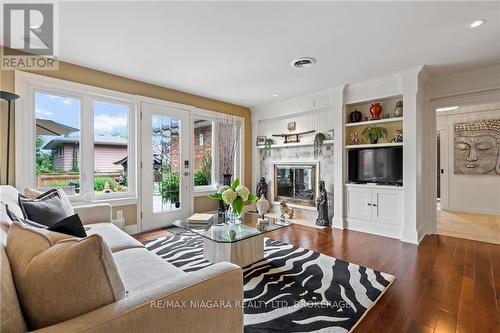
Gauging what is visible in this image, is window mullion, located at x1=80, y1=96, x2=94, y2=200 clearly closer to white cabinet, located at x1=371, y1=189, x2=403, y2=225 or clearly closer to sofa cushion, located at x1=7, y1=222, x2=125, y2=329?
sofa cushion, located at x1=7, y1=222, x2=125, y2=329

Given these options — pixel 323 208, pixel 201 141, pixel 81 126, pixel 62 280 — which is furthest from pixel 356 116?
pixel 62 280

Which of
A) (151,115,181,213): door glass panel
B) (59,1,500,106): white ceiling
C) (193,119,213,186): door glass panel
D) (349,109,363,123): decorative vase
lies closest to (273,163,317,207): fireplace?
(349,109,363,123): decorative vase

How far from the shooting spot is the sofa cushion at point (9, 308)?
2.14 ft

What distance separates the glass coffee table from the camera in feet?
7.81

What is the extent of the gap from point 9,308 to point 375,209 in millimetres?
4056

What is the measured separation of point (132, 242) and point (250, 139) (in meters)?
3.97

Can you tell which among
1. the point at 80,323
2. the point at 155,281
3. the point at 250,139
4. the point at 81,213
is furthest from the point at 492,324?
the point at 250,139

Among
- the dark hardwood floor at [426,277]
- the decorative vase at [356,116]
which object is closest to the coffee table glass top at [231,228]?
the dark hardwood floor at [426,277]

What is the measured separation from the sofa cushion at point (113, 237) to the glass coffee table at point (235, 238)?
0.58 m

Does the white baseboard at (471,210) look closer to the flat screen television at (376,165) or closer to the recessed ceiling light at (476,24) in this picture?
the flat screen television at (376,165)

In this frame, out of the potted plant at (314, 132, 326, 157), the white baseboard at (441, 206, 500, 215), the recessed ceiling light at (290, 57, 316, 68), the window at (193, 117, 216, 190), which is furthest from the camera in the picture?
the white baseboard at (441, 206, 500, 215)

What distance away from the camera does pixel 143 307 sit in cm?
82

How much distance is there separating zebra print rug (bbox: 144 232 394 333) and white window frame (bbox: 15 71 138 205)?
1.32m

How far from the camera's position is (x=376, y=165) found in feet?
12.7
